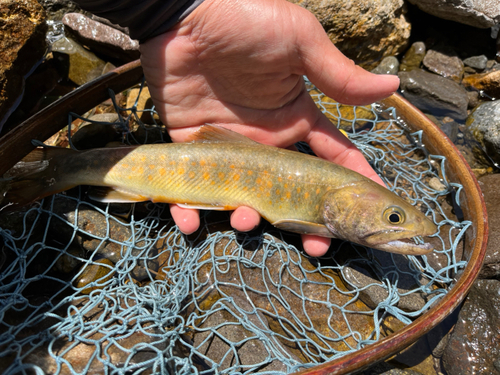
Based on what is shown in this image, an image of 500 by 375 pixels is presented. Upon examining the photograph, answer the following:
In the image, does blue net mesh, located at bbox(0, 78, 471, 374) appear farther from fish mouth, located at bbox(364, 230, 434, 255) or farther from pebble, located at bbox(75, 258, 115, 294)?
fish mouth, located at bbox(364, 230, 434, 255)

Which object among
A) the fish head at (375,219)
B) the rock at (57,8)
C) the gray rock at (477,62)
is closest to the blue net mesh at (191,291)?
the fish head at (375,219)

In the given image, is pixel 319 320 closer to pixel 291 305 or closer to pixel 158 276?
pixel 291 305

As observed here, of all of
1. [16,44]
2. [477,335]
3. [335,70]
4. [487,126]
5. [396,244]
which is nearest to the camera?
[396,244]

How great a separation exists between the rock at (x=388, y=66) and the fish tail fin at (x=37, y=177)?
17.5 feet

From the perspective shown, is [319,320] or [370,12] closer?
[319,320]

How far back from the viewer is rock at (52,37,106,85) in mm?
5758

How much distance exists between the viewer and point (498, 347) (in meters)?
3.44

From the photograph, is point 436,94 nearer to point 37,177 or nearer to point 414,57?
point 414,57

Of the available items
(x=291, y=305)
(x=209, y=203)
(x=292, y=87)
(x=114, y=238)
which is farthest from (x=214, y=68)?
(x=291, y=305)

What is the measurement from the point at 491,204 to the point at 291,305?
3017mm

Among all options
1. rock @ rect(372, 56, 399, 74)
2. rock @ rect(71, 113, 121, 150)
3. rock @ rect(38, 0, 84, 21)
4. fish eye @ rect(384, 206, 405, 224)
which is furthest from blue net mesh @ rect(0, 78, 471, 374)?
rock @ rect(38, 0, 84, 21)

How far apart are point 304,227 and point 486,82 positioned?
4.89 meters

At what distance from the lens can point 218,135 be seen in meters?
3.48

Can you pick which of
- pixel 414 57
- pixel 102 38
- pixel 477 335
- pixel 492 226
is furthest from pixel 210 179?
pixel 414 57
